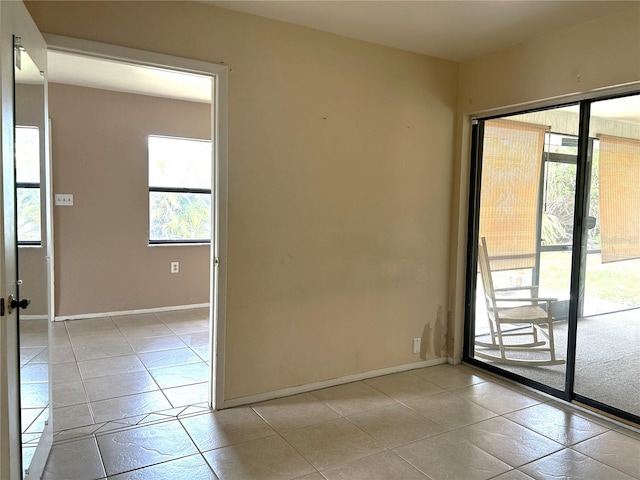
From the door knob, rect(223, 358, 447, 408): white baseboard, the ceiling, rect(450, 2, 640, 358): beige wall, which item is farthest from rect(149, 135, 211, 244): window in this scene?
the door knob

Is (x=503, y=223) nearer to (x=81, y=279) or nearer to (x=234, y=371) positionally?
(x=234, y=371)

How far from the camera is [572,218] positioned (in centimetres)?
306

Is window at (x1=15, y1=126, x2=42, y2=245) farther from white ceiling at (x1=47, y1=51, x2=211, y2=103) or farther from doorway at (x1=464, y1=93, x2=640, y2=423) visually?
doorway at (x1=464, y1=93, x2=640, y2=423)

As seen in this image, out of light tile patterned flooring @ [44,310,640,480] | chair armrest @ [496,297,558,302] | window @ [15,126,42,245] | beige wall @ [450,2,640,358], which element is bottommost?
light tile patterned flooring @ [44,310,640,480]

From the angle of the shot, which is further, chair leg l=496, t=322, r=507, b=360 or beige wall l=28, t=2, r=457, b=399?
chair leg l=496, t=322, r=507, b=360

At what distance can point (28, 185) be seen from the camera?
6.45ft

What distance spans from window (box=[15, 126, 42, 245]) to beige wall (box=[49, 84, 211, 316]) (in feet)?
9.88

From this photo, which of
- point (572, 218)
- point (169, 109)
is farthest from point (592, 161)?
point (169, 109)

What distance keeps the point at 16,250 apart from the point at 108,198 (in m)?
3.45

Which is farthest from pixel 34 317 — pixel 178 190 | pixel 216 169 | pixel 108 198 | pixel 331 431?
pixel 178 190

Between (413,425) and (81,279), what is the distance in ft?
12.4

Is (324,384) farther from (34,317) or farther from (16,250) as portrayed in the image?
(16,250)

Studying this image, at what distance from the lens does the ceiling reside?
8.70ft

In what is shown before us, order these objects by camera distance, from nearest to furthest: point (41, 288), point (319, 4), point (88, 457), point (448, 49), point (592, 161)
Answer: point (41, 288) → point (88, 457) → point (319, 4) → point (592, 161) → point (448, 49)
